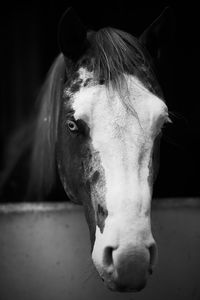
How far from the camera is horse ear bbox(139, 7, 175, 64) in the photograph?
5.75 ft

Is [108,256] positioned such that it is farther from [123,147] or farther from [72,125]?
[72,125]

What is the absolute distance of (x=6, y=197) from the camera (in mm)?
2693

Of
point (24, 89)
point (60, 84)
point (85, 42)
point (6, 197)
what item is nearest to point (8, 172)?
point (6, 197)

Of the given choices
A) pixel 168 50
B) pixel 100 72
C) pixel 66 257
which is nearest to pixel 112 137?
pixel 100 72

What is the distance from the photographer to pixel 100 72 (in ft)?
4.94

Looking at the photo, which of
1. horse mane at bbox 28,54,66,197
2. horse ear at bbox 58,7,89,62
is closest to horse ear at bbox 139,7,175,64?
horse ear at bbox 58,7,89,62

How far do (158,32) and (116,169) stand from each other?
2.67 ft

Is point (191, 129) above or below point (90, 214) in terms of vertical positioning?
below

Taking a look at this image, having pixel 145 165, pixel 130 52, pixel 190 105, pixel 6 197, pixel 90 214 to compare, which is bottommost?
pixel 6 197

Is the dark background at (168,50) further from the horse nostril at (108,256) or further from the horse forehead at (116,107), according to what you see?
the horse nostril at (108,256)

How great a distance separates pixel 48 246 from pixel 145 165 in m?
0.94

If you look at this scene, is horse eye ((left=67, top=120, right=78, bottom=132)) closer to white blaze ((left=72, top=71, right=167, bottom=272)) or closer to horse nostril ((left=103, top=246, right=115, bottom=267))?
white blaze ((left=72, top=71, right=167, bottom=272))

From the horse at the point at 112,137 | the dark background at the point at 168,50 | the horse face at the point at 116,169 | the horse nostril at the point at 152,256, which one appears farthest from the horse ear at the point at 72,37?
the horse nostril at the point at 152,256

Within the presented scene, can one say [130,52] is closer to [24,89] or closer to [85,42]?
[85,42]
